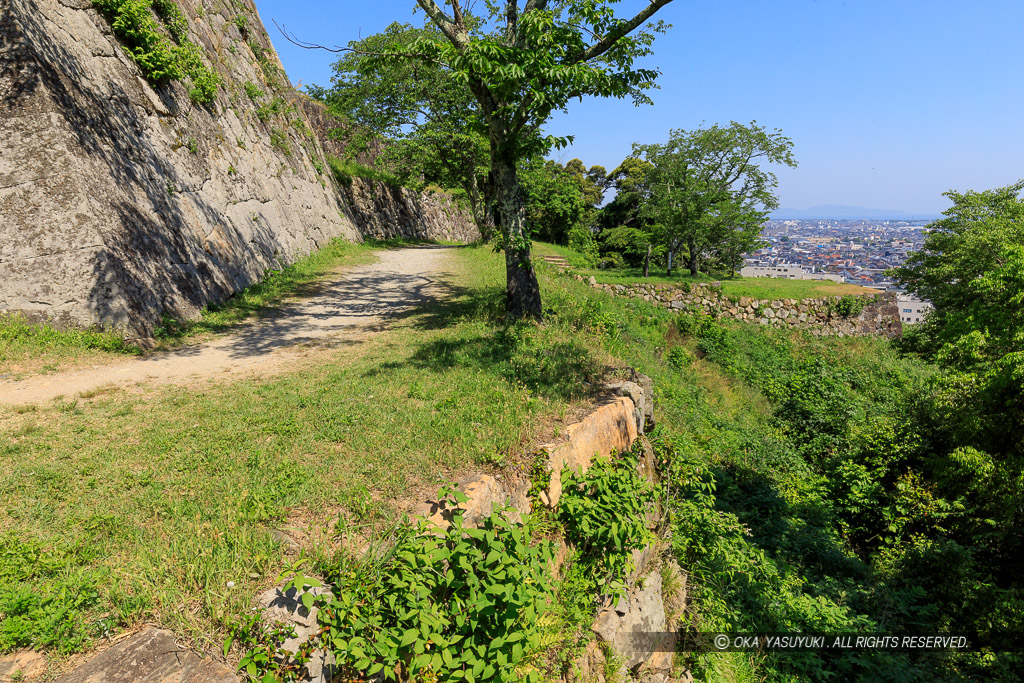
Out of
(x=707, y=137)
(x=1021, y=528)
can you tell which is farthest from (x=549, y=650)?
(x=707, y=137)

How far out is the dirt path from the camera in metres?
5.61

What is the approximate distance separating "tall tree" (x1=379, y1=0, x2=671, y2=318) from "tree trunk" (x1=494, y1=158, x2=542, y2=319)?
0.02m

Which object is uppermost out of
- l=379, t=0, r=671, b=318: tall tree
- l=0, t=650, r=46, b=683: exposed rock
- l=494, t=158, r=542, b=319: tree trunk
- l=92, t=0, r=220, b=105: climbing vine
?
l=92, t=0, r=220, b=105: climbing vine

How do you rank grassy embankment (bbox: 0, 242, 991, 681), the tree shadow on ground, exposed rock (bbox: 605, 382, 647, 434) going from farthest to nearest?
exposed rock (bbox: 605, 382, 647, 434), the tree shadow on ground, grassy embankment (bbox: 0, 242, 991, 681)

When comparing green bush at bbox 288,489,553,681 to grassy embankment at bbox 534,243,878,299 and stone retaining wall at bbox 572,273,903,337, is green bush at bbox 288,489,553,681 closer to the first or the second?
stone retaining wall at bbox 572,273,903,337

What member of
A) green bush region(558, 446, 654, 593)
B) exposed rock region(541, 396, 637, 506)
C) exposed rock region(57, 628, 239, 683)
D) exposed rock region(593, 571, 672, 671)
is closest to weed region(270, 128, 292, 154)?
exposed rock region(541, 396, 637, 506)

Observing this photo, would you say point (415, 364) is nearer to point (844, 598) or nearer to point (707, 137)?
point (844, 598)

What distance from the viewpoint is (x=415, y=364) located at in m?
6.83

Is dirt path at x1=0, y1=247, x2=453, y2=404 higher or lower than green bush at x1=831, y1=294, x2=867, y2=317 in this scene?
higher

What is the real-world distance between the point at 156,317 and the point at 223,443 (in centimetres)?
460

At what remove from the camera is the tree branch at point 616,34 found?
6908mm

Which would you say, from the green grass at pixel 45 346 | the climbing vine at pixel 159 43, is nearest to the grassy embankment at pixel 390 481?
the green grass at pixel 45 346

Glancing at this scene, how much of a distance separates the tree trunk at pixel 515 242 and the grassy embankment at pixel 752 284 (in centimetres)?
1278

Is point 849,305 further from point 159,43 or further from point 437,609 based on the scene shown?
point 159,43
